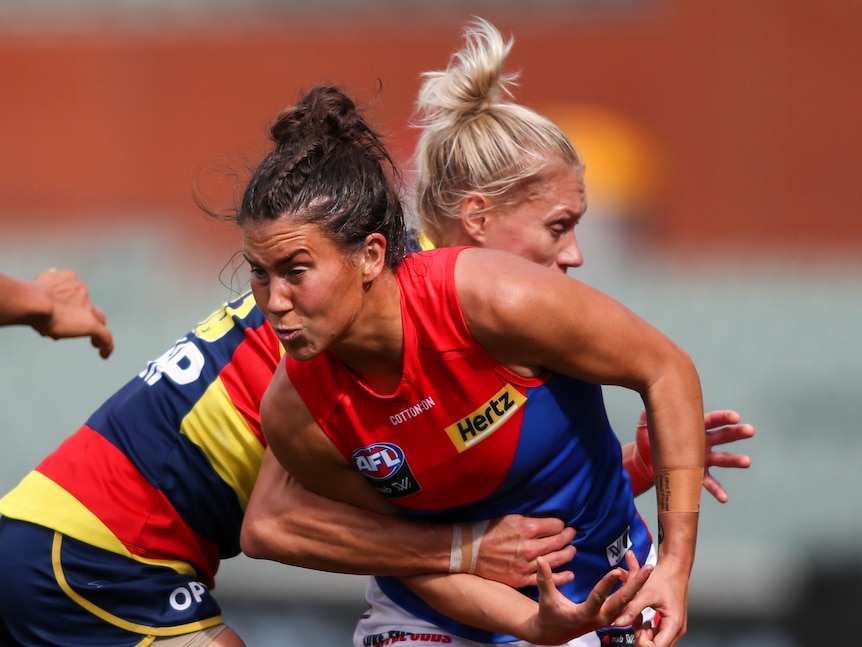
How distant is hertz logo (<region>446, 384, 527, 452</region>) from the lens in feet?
9.30

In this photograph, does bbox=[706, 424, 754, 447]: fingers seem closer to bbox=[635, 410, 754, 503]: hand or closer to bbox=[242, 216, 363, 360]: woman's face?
bbox=[635, 410, 754, 503]: hand

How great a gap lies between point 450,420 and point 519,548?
0.44 meters

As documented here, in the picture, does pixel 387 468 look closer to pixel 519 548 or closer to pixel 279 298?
pixel 519 548

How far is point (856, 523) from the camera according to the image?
640cm

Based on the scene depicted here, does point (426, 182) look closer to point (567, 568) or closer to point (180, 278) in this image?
point (567, 568)

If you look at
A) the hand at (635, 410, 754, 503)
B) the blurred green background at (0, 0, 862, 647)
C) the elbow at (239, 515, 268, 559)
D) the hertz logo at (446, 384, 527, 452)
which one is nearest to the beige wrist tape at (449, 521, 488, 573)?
the hertz logo at (446, 384, 527, 452)

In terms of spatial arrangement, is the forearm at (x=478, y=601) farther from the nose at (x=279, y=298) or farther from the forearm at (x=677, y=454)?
the nose at (x=279, y=298)

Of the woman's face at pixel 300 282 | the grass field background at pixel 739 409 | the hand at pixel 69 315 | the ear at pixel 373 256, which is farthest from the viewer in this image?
the grass field background at pixel 739 409

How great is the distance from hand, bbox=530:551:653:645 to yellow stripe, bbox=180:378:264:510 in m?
0.96

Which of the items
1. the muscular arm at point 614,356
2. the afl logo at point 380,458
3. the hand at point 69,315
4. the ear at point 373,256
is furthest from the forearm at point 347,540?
the hand at point 69,315

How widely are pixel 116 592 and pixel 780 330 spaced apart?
16.7ft

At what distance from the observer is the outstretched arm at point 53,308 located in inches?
138

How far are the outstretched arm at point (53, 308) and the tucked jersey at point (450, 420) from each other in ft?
3.49

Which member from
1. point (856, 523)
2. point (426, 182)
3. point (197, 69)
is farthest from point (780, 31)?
point (426, 182)
